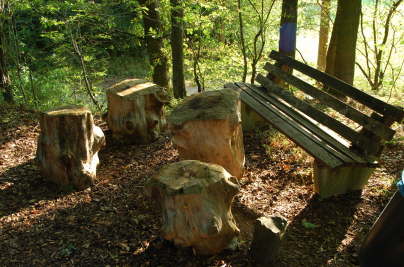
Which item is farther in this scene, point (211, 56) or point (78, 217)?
point (211, 56)

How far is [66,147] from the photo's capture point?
157 inches

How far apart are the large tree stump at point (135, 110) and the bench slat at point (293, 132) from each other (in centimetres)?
143

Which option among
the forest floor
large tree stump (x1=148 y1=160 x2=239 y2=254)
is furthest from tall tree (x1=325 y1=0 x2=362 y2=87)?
large tree stump (x1=148 y1=160 x2=239 y2=254)

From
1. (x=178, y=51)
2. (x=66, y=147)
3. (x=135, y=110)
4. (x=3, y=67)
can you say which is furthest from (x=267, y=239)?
(x=3, y=67)

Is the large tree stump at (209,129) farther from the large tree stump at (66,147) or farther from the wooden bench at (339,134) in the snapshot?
the large tree stump at (66,147)

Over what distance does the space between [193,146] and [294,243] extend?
153 centimetres

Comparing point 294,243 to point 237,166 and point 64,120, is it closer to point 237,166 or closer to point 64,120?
point 237,166

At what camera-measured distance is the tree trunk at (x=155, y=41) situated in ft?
24.7

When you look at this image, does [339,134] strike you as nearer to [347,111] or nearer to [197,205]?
[347,111]

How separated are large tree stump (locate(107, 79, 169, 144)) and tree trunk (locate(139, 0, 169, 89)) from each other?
2444 millimetres

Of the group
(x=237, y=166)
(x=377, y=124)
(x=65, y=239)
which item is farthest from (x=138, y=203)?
(x=377, y=124)

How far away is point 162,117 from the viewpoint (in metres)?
5.63

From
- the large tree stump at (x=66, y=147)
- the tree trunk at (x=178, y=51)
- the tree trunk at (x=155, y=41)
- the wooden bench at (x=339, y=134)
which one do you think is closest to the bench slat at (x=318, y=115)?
the wooden bench at (x=339, y=134)

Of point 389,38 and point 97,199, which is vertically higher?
point 389,38
